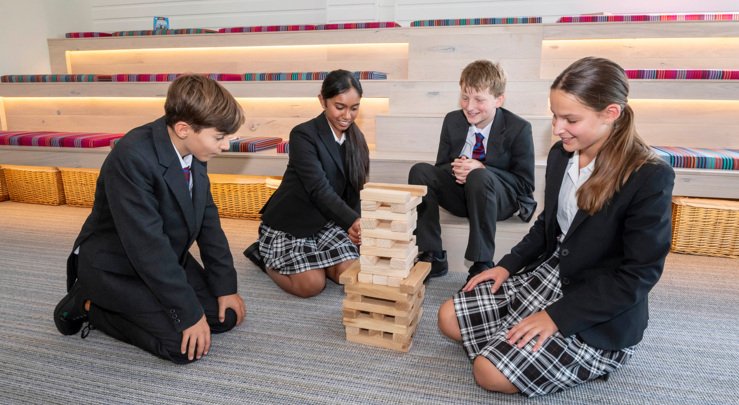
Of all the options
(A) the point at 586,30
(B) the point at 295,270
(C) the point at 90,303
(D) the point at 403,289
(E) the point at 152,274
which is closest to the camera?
(E) the point at 152,274

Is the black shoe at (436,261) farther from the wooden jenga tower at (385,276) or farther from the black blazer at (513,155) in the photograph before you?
the wooden jenga tower at (385,276)

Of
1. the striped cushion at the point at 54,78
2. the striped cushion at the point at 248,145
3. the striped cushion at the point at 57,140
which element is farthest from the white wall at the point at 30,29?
the striped cushion at the point at 248,145

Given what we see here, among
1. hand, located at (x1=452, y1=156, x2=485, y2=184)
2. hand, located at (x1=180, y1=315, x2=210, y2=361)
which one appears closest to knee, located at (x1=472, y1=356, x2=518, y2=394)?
hand, located at (x1=180, y1=315, x2=210, y2=361)

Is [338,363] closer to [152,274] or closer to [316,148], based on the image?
[152,274]

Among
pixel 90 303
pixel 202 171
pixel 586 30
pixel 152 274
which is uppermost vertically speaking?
pixel 586 30

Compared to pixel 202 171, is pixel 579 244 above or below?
below

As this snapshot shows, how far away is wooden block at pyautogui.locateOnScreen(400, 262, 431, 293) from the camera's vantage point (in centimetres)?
151

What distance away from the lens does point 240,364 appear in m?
1.50

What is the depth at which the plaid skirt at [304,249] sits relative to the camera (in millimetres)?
1961

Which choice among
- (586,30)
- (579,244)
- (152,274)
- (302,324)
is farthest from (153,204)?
(586,30)

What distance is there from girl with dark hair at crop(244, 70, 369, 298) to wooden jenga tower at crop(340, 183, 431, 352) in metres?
0.28

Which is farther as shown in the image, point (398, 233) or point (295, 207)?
point (295, 207)

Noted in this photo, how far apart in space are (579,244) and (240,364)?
0.99 m

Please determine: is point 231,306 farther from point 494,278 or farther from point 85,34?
point 85,34
